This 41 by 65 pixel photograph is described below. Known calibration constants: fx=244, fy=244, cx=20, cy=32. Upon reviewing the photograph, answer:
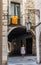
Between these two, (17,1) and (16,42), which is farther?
(16,42)

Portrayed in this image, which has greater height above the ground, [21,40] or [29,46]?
[21,40]

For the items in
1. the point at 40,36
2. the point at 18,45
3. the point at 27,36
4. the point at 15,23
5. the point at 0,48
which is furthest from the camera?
the point at 18,45

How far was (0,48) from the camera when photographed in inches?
113

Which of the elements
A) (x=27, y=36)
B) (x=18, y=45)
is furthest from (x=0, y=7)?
(x=18, y=45)

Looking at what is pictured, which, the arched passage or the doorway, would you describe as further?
the doorway

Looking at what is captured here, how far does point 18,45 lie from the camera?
3241 cm

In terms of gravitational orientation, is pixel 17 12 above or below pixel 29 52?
above

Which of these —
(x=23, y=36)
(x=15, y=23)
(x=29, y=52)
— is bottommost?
(x=29, y=52)

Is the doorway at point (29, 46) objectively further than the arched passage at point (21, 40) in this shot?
Yes

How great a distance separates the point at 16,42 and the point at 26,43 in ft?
8.26

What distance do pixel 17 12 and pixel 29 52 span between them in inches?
250

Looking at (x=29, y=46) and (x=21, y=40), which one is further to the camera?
(x=21, y=40)

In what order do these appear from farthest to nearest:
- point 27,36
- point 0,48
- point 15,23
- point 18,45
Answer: point 18,45
point 27,36
point 15,23
point 0,48

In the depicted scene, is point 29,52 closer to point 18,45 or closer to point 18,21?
point 18,45
